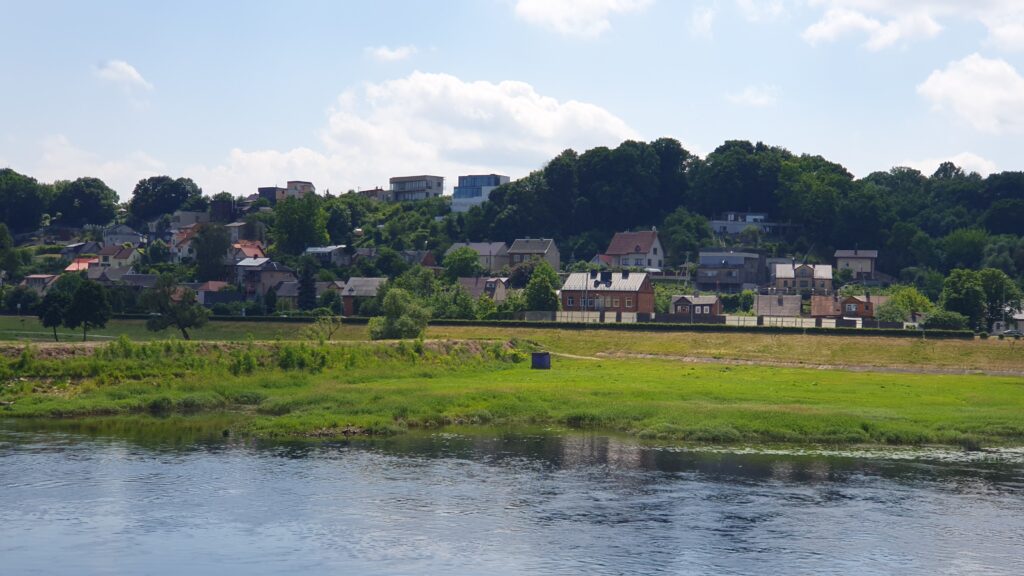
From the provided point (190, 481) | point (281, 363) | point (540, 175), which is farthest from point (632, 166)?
point (190, 481)

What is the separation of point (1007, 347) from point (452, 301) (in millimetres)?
57610

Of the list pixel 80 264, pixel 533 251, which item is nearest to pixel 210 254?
pixel 80 264

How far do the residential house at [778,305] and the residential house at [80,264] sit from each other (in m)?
99.1

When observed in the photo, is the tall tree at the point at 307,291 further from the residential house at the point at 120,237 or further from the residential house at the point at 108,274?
the residential house at the point at 120,237

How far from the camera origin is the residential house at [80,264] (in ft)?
539

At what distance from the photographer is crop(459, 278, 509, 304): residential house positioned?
139 metres

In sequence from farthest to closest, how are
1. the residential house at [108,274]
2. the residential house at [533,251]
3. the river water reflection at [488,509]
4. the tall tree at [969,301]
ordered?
the residential house at [533,251] < the residential house at [108,274] < the tall tree at [969,301] < the river water reflection at [488,509]

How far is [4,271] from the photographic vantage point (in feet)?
522

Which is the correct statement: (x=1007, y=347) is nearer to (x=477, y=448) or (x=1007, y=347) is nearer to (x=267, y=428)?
(x=477, y=448)

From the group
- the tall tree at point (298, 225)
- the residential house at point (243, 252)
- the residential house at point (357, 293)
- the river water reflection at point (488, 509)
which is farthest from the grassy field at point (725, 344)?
the tall tree at point (298, 225)

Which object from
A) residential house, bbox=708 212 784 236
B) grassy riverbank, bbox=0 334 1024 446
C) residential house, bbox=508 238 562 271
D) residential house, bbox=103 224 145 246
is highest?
residential house, bbox=708 212 784 236

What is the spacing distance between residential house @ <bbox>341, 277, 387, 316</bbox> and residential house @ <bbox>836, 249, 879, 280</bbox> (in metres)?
66.9

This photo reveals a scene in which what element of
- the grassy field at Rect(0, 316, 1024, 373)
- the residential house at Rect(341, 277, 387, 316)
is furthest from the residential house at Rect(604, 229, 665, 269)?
the grassy field at Rect(0, 316, 1024, 373)

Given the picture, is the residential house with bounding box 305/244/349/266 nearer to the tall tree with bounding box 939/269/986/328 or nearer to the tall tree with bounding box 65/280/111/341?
the tall tree with bounding box 65/280/111/341
